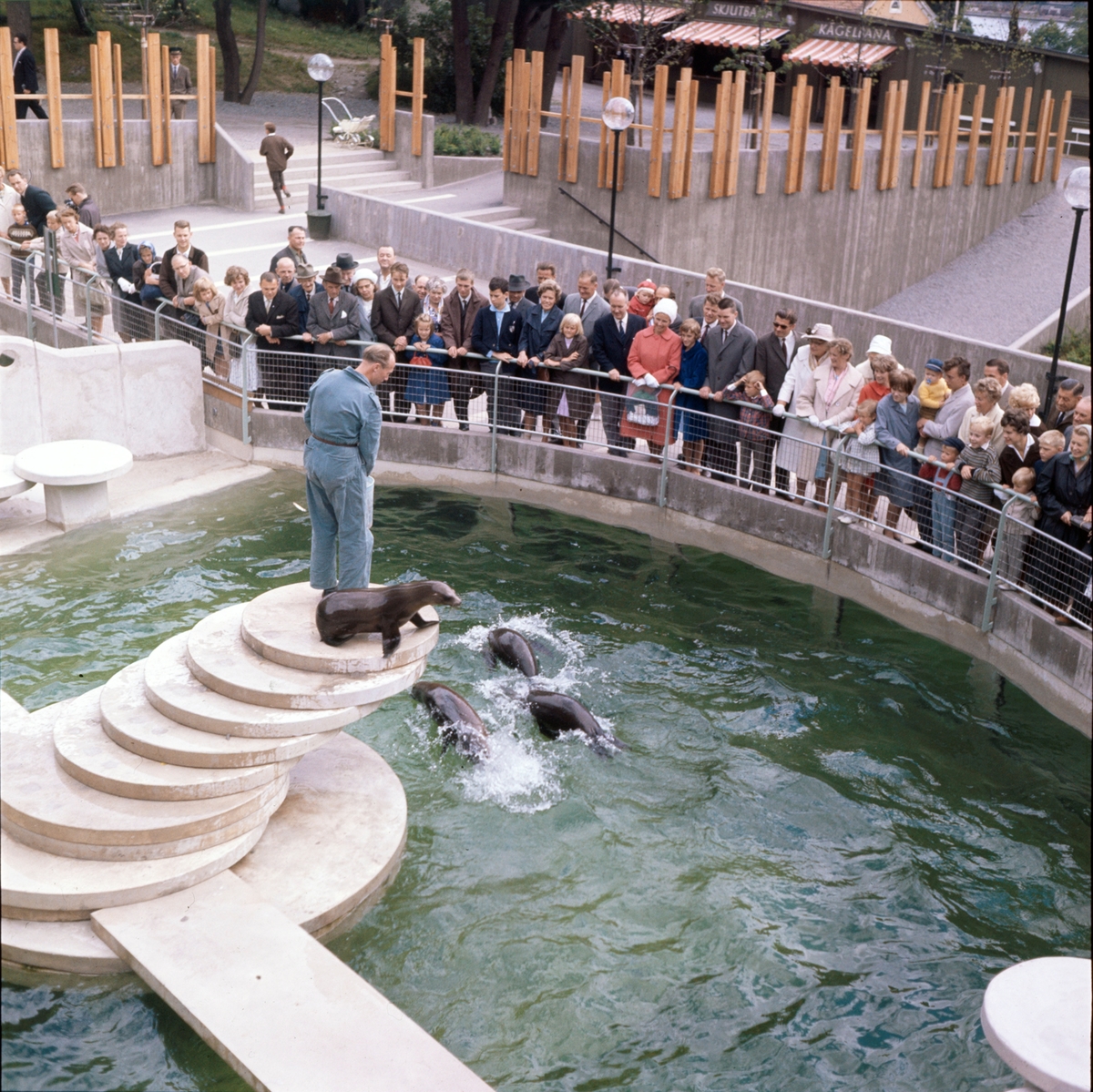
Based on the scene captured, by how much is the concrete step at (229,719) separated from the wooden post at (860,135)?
22.7m

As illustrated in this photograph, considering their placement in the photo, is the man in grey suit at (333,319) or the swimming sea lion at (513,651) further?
the man in grey suit at (333,319)

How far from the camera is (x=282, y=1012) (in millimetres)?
7500

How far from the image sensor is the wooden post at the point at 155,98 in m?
26.8

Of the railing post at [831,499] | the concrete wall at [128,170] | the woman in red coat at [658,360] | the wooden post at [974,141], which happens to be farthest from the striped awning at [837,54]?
the railing post at [831,499]

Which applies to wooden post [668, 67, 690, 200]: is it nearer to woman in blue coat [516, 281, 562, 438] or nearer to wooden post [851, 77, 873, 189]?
wooden post [851, 77, 873, 189]

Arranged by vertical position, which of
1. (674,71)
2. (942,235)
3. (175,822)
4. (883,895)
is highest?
(674,71)

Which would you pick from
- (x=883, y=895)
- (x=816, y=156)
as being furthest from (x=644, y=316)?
(x=816, y=156)

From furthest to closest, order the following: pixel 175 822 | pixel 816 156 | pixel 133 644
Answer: pixel 816 156, pixel 133 644, pixel 175 822

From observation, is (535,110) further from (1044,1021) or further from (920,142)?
(1044,1021)

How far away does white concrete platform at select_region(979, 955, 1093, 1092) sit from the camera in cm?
627

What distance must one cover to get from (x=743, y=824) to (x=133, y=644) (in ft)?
18.6

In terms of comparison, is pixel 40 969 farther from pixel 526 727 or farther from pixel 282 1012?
pixel 526 727

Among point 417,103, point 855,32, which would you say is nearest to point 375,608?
point 417,103

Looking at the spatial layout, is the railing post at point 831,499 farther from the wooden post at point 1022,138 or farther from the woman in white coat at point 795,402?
the wooden post at point 1022,138
